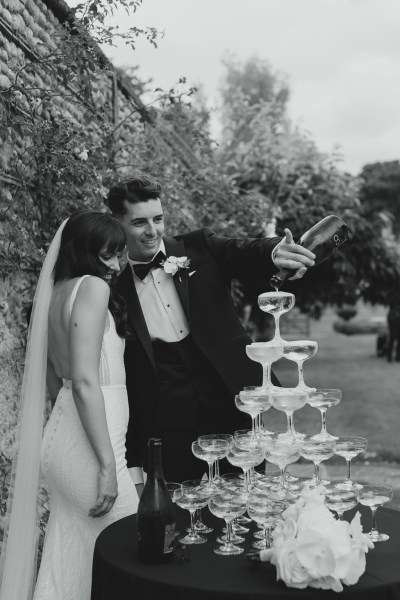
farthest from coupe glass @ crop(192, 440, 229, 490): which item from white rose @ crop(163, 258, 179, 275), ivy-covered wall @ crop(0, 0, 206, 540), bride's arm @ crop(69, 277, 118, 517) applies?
ivy-covered wall @ crop(0, 0, 206, 540)

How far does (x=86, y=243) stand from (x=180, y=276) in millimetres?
651

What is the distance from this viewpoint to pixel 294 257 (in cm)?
276

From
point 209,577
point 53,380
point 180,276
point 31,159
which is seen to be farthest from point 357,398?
point 209,577

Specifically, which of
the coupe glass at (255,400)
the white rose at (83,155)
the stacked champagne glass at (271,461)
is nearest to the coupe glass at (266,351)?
the stacked champagne glass at (271,461)

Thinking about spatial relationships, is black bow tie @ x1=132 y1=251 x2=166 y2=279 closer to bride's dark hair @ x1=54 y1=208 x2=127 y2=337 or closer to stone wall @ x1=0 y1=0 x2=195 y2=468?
bride's dark hair @ x1=54 y1=208 x2=127 y2=337

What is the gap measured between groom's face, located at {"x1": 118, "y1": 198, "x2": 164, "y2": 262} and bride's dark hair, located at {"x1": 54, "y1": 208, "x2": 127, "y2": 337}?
1.12 ft

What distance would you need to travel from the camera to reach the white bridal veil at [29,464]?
3053 mm

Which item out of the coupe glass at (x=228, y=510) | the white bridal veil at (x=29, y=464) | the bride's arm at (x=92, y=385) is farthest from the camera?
the white bridal veil at (x=29, y=464)

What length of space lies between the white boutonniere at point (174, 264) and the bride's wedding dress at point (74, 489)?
527 mm

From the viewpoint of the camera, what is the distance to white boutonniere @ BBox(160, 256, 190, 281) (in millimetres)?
3393

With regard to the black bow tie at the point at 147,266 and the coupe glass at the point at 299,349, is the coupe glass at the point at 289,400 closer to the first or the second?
the coupe glass at the point at 299,349

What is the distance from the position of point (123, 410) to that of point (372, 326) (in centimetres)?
3782

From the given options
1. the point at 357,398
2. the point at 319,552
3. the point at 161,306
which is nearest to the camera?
the point at 319,552

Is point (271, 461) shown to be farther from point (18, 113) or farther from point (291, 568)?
point (18, 113)
